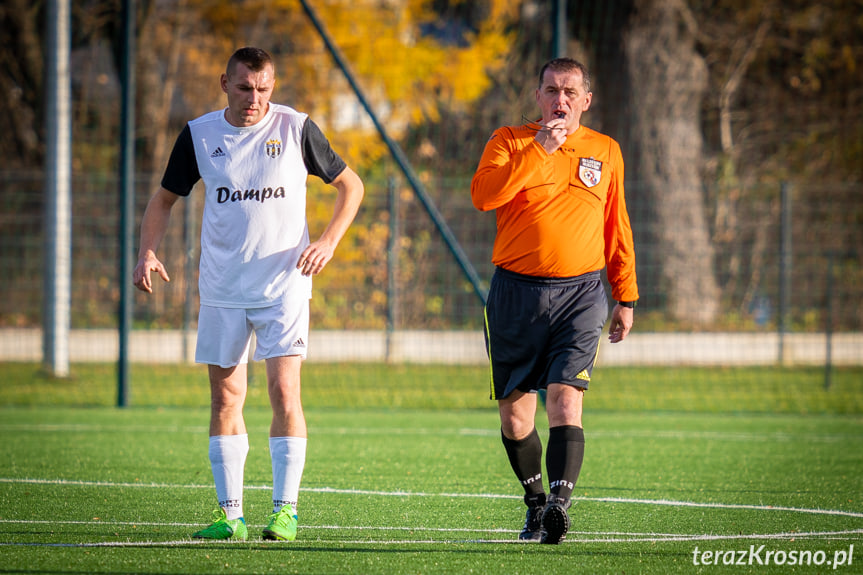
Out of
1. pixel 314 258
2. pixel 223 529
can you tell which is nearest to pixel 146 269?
pixel 314 258

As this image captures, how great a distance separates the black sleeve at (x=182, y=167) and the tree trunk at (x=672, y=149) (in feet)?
29.0

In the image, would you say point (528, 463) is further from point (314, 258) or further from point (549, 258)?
point (314, 258)

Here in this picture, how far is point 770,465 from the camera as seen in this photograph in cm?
761

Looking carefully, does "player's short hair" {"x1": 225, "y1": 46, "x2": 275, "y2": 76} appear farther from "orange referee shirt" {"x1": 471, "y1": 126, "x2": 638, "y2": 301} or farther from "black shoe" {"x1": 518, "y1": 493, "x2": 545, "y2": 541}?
"black shoe" {"x1": 518, "y1": 493, "x2": 545, "y2": 541}

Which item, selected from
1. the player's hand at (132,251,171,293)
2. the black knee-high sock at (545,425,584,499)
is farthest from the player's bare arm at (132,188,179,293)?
the black knee-high sock at (545,425,584,499)

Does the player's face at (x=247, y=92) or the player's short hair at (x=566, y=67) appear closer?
the player's face at (x=247, y=92)

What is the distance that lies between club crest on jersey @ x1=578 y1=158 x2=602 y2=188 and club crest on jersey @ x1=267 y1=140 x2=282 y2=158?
128 cm

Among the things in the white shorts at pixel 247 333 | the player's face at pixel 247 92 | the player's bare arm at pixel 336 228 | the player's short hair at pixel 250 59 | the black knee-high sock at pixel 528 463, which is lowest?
the black knee-high sock at pixel 528 463

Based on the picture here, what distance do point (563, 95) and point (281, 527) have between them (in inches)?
84.1

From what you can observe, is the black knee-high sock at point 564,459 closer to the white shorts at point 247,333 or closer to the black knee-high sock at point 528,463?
the black knee-high sock at point 528,463

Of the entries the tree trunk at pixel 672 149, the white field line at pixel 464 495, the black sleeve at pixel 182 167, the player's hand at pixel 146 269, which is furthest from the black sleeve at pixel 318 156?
the tree trunk at pixel 672 149

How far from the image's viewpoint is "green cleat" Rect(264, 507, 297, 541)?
4.68 meters

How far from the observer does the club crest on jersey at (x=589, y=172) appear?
197 inches

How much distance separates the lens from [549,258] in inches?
194
